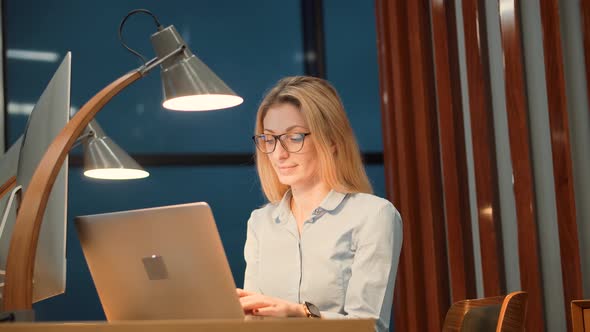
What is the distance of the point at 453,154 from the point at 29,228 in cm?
252

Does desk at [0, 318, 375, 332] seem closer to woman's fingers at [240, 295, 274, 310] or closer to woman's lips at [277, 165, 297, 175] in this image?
woman's fingers at [240, 295, 274, 310]

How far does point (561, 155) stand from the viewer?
2727 millimetres

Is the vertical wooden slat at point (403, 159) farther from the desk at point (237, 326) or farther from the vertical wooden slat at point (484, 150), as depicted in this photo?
the desk at point (237, 326)

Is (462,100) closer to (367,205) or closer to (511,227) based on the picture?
(511,227)

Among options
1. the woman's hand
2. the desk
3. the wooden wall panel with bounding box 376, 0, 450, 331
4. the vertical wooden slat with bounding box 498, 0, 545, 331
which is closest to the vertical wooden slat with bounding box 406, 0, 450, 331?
the wooden wall panel with bounding box 376, 0, 450, 331

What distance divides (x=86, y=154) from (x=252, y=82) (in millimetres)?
2358

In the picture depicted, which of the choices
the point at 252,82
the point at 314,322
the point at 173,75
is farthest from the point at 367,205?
the point at 252,82

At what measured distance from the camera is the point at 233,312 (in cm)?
135

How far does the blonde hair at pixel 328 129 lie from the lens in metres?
2.17

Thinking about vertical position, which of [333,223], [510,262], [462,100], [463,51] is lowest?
[510,262]

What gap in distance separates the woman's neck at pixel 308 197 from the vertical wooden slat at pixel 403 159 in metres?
1.58

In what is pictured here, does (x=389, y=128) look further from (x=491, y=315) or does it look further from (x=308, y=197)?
(x=491, y=315)

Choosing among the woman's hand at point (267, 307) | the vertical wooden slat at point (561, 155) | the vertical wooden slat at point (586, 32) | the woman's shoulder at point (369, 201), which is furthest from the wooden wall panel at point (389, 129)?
the woman's hand at point (267, 307)

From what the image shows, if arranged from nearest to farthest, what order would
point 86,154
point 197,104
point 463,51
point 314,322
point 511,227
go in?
point 314,322 < point 197,104 < point 86,154 < point 511,227 < point 463,51
